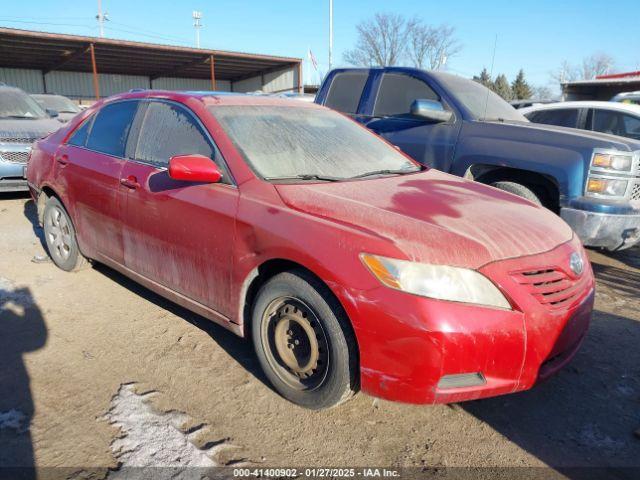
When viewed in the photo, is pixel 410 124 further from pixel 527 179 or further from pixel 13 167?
pixel 13 167

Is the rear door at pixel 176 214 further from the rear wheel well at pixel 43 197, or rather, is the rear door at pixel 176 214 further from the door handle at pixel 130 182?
the rear wheel well at pixel 43 197

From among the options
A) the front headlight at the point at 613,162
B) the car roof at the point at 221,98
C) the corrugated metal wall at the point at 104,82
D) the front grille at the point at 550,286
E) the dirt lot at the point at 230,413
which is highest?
the corrugated metal wall at the point at 104,82

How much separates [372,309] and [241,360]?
4.19ft

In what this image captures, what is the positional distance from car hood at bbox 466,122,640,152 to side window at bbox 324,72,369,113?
1.53 metres

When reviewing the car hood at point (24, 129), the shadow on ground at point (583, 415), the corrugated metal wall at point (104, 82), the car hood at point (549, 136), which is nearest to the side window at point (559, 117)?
A: the car hood at point (549, 136)

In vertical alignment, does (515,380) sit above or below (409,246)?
below

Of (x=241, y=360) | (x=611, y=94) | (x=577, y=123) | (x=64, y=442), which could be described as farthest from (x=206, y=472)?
(x=611, y=94)

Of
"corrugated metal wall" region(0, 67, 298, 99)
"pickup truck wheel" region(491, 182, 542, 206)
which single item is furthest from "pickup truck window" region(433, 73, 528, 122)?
"corrugated metal wall" region(0, 67, 298, 99)

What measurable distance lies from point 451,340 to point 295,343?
33.9 inches

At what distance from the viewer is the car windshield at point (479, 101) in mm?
5133

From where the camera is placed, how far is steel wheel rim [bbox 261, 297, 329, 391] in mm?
2469

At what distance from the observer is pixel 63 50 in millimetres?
23750

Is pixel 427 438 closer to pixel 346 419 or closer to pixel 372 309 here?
pixel 346 419

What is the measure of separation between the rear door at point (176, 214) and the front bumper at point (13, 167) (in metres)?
4.91
